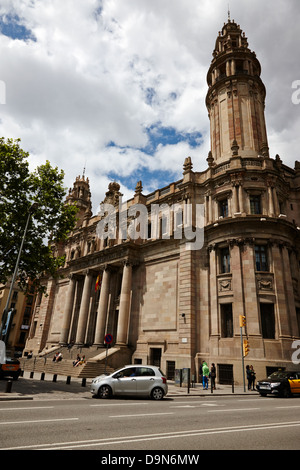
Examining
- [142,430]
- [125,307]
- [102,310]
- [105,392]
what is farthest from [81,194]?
[142,430]

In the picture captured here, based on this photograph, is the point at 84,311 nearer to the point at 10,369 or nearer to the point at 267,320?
the point at 10,369

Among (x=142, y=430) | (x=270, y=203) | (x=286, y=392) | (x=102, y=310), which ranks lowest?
(x=142, y=430)

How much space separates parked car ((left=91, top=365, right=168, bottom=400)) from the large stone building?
1044 centimetres

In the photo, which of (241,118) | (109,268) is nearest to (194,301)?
(109,268)

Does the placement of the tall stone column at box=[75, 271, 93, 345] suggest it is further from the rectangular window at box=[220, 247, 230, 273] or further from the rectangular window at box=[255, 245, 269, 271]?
the rectangular window at box=[255, 245, 269, 271]

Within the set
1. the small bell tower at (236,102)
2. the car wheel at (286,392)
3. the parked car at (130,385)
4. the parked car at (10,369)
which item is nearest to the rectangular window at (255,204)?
the small bell tower at (236,102)

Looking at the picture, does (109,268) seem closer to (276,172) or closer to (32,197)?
(32,197)

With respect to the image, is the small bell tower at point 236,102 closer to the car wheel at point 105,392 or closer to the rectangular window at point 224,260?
the rectangular window at point 224,260

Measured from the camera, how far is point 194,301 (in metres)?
27.6

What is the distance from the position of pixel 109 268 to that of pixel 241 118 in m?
22.8

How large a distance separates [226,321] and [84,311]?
1945 centimetres

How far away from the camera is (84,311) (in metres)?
38.5

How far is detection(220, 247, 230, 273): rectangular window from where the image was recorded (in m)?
27.3

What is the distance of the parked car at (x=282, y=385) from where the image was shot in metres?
17.8
